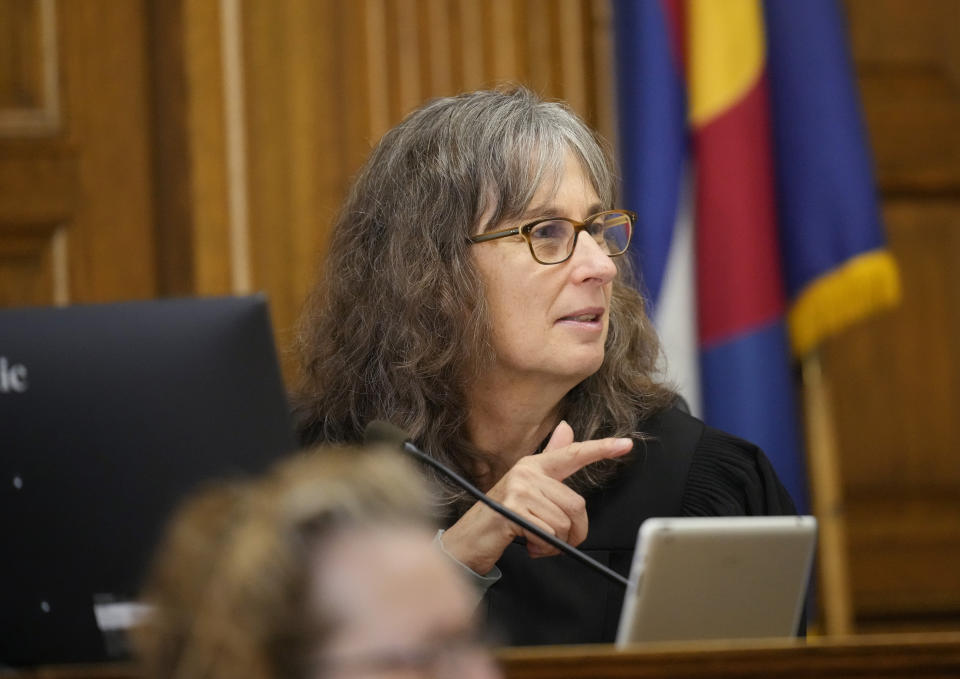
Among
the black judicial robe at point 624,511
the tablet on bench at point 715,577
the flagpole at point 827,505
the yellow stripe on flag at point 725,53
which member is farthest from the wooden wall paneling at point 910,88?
the tablet on bench at point 715,577

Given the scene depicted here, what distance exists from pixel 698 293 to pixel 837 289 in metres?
0.31

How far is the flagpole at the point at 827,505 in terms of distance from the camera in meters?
3.20

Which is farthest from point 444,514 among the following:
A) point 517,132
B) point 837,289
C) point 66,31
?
point 66,31

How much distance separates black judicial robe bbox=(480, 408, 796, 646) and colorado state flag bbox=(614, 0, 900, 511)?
97 centimetres

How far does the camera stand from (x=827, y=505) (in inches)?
127

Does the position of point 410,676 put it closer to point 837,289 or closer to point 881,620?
point 837,289

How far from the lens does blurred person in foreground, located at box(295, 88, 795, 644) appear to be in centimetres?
206

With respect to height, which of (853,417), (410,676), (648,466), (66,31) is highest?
(66,31)

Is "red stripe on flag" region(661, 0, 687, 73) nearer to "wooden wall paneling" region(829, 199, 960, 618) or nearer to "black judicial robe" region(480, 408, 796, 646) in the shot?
"wooden wall paneling" region(829, 199, 960, 618)

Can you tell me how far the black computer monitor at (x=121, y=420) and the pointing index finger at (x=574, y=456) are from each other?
48 centimetres

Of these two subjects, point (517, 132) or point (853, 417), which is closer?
point (517, 132)

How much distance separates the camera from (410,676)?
32.0 inches

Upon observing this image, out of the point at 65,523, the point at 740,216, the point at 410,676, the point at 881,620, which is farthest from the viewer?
the point at 881,620

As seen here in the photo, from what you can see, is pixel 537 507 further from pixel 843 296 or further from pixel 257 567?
pixel 843 296
